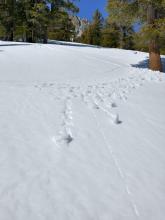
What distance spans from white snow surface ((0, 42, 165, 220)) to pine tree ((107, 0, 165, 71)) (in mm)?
5577

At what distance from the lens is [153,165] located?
4.50 meters

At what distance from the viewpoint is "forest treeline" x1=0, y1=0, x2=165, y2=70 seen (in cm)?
1377

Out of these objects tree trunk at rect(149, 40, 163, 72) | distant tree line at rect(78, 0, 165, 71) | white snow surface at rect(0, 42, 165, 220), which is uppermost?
distant tree line at rect(78, 0, 165, 71)

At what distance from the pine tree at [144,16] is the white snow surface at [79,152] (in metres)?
5.58

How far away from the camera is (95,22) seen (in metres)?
49.6

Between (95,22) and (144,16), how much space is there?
36.8 m

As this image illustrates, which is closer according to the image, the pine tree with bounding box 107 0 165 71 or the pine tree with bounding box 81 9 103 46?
the pine tree with bounding box 107 0 165 71

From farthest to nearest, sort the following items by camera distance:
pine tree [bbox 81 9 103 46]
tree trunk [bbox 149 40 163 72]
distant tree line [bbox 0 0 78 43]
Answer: pine tree [bbox 81 9 103 46] < distant tree line [bbox 0 0 78 43] < tree trunk [bbox 149 40 163 72]

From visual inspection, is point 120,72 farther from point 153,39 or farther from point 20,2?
point 20,2

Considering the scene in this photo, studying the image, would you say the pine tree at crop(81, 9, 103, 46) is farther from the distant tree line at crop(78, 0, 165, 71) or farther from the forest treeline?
the distant tree line at crop(78, 0, 165, 71)

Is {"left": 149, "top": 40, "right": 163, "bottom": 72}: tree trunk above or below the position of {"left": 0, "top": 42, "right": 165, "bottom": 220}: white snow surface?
above

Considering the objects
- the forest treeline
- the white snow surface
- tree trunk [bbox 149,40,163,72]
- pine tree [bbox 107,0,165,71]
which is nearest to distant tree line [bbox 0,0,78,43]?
the forest treeline

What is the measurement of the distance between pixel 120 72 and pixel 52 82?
4.85 meters

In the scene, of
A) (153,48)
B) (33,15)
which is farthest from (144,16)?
(33,15)
